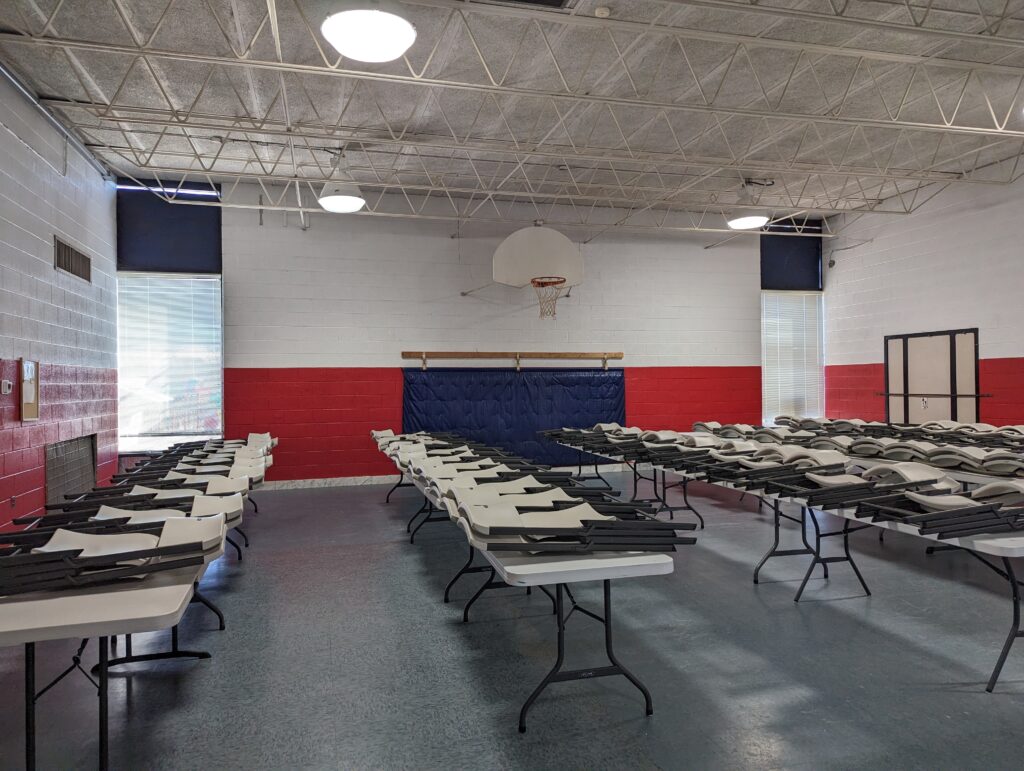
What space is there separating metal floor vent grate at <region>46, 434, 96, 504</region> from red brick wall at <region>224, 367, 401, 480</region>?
1640 mm

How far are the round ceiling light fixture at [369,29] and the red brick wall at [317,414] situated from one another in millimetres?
5401

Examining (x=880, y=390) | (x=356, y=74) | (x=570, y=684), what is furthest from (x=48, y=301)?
(x=880, y=390)

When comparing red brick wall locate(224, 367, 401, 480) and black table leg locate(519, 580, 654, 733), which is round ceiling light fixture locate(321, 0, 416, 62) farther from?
red brick wall locate(224, 367, 401, 480)

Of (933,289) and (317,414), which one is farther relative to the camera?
(933,289)

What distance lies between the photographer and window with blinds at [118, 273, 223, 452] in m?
8.18

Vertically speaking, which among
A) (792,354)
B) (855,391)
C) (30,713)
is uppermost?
(792,354)

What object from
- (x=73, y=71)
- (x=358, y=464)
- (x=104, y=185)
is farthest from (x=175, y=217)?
(x=358, y=464)

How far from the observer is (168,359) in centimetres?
834

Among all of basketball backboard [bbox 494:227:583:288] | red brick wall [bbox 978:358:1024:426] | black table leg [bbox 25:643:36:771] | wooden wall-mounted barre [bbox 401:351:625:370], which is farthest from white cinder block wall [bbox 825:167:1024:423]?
black table leg [bbox 25:643:36:771]

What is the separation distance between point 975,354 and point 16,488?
1041 cm

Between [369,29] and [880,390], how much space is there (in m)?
9.16

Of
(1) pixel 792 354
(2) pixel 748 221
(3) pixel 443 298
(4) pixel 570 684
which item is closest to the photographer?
(4) pixel 570 684

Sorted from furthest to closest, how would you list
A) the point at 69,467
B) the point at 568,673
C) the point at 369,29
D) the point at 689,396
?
the point at 689,396 < the point at 69,467 < the point at 369,29 < the point at 568,673

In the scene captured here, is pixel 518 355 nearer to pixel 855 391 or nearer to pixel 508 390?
pixel 508 390
